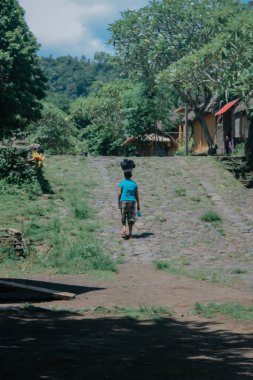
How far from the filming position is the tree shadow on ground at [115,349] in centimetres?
Answer: 519

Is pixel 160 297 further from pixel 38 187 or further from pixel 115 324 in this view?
pixel 38 187

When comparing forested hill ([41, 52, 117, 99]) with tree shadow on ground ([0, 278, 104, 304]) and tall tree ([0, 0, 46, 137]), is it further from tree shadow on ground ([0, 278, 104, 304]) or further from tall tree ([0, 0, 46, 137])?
tree shadow on ground ([0, 278, 104, 304])

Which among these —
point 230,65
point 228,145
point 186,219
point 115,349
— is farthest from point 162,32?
point 115,349

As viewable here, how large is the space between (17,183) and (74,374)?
633 inches

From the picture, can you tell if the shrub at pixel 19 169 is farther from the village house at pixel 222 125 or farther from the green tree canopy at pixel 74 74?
the green tree canopy at pixel 74 74

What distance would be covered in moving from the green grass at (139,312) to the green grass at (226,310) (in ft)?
1.41

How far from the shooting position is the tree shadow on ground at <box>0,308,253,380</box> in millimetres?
5191

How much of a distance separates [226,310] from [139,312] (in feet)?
3.80

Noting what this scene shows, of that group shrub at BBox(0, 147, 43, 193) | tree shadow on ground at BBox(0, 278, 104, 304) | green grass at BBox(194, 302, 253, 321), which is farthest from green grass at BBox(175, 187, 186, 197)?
green grass at BBox(194, 302, 253, 321)

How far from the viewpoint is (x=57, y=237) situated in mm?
15461

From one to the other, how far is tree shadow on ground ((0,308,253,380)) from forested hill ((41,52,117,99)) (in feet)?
423

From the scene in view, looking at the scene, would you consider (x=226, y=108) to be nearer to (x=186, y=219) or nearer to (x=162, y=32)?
(x=162, y=32)

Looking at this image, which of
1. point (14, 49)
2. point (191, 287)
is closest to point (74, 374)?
point (191, 287)

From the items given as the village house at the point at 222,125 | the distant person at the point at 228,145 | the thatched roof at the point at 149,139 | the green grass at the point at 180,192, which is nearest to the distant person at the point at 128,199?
the green grass at the point at 180,192
